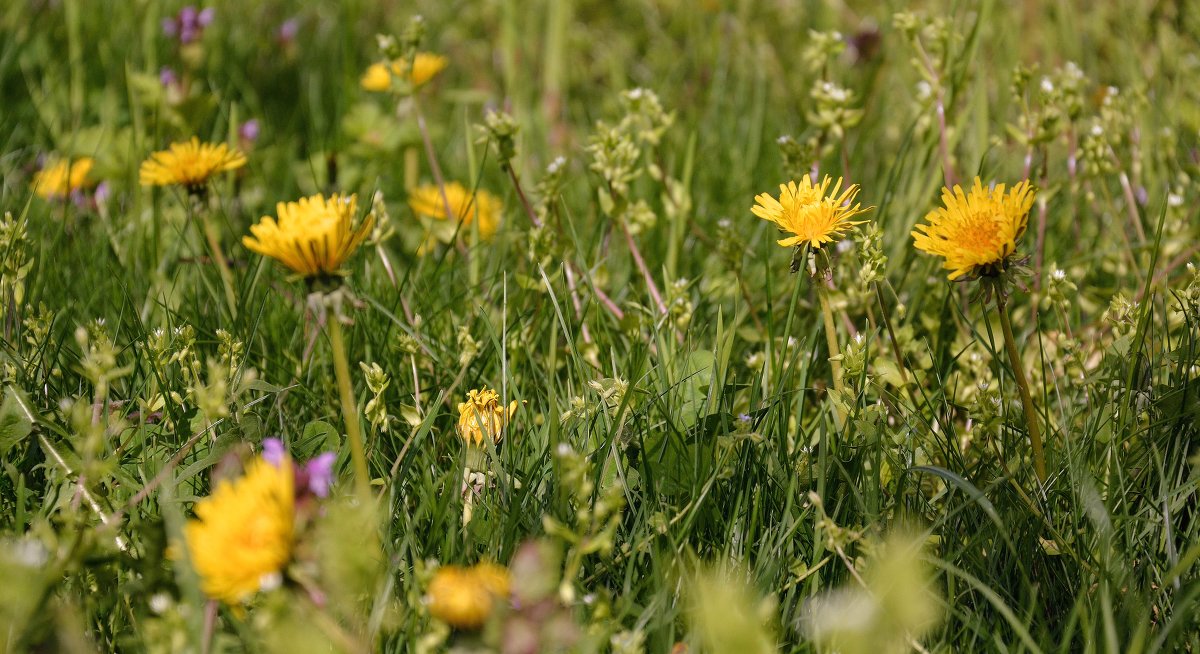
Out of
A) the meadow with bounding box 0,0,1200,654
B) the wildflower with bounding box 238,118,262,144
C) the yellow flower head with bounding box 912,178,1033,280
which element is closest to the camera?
the meadow with bounding box 0,0,1200,654

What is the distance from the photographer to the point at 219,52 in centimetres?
364

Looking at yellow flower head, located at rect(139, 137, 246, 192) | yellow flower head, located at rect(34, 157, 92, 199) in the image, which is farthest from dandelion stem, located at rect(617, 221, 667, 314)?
yellow flower head, located at rect(34, 157, 92, 199)

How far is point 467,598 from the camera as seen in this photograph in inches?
42.8

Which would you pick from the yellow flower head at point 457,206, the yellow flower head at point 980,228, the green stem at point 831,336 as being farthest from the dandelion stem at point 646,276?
the yellow flower head at point 980,228

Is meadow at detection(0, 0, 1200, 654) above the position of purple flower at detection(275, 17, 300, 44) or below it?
above

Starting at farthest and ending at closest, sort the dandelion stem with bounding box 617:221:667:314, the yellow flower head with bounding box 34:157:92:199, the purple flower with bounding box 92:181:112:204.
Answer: the purple flower with bounding box 92:181:112:204 → the yellow flower head with bounding box 34:157:92:199 → the dandelion stem with bounding box 617:221:667:314

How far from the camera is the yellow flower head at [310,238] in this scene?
4.10 feet

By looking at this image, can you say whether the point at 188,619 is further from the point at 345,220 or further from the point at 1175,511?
the point at 1175,511

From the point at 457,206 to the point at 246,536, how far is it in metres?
1.77

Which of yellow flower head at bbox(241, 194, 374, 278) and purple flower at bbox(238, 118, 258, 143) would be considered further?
purple flower at bbox(238, 118, 258, 143)

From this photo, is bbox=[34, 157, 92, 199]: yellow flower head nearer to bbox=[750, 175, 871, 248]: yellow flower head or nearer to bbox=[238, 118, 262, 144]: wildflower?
bbox=[238, 118, 262, 144]: wildflower

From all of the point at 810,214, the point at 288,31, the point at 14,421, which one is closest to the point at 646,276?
the point at 810,214

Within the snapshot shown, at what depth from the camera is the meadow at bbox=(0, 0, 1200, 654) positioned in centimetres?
123

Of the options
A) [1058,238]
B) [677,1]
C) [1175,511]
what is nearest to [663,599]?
[1175,511]
